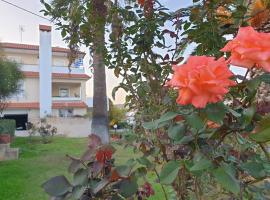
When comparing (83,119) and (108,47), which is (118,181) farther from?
(83,119)

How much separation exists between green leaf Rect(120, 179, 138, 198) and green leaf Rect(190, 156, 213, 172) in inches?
12.2

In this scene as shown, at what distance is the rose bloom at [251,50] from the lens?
81 centimetres

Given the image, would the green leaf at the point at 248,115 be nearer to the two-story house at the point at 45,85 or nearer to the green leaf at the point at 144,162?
the green leaf at the point at 144,162

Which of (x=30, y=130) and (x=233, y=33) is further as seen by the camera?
(x=30, y=130)

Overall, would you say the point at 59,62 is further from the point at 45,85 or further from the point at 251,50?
the point at 251,50

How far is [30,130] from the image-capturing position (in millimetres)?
17703

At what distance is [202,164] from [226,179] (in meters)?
0.06

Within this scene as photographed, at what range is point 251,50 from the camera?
2.66 ft

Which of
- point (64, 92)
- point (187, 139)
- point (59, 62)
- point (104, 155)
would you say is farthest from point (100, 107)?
point (59, 62)

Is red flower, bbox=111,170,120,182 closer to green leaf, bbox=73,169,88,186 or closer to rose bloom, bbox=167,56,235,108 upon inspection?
green leaf, bbox=73,169,88,186

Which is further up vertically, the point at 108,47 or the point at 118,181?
the point at 108,47

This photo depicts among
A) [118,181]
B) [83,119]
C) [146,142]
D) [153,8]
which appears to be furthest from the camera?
[83,119]

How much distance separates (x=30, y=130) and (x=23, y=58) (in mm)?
11863

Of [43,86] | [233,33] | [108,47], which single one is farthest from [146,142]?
[43,86]
